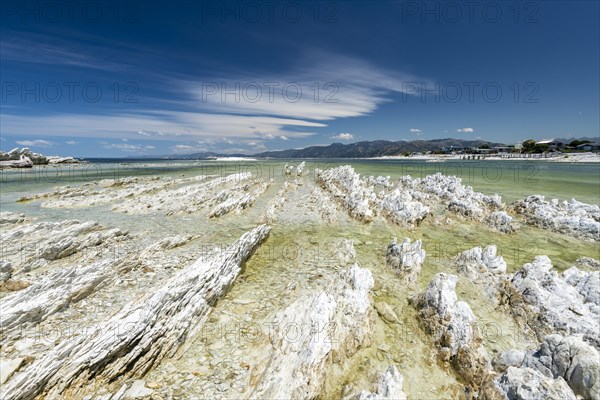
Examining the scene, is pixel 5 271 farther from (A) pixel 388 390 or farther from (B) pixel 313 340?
(A) pixel 388 390

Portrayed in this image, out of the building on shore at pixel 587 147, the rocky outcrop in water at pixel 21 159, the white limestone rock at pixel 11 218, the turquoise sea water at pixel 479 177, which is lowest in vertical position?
the white limestone rock at pixel 11 218

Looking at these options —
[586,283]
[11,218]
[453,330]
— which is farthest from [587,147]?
[11,218]

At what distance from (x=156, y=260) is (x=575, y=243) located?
24669 mm

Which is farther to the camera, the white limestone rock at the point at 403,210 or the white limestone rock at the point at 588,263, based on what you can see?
the white limestone rock at the point at 403,210

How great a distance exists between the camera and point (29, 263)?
11477 mm

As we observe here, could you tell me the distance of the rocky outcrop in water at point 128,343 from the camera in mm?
5520

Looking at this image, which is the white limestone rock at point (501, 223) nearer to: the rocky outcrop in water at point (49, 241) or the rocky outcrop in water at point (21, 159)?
the rocky outcrop in water at point (49, 241)

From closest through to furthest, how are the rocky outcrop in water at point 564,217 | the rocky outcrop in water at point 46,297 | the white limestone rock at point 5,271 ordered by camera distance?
the rocky outcrop in water at point 46,297
the white limestone rock at point 5,271
the rocky outcrop in water at point 564,217

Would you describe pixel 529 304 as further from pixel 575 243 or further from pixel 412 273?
pixel 575 243

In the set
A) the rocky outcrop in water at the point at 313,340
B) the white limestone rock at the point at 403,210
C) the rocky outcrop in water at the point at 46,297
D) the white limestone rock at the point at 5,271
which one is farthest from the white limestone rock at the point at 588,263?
the white limestone rock at the point at 5,271

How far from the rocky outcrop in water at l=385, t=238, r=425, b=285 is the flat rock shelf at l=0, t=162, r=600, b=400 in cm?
8

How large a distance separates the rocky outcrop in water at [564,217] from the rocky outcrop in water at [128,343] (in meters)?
23.2

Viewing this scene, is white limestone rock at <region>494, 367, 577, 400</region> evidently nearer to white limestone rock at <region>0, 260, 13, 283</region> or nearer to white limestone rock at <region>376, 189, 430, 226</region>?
white limestone rock at <region>376, 189, 430, 226</region>

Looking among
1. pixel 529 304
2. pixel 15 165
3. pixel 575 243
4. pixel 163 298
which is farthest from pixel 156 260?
pixel 15 165
